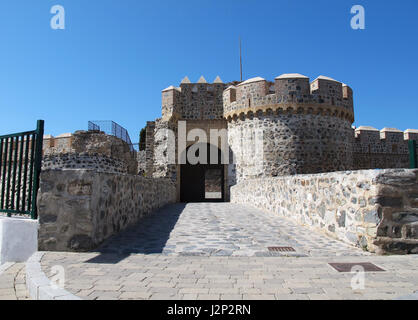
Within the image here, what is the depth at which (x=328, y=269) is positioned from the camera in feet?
10.1

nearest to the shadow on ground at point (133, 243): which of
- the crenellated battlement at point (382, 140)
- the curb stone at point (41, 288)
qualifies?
the curb stone at point (41, 288)

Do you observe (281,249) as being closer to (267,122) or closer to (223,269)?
(223,269)

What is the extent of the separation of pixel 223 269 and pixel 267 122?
484 inches

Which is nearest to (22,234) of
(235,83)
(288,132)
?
(288,132)

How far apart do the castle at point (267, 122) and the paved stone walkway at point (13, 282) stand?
12.1 m

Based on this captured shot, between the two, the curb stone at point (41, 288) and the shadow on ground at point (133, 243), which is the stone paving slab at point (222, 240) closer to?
the shadow on ground at point (133, 243)

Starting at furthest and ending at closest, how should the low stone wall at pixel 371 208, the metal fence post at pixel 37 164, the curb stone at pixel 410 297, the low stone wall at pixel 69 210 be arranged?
the metal fence post at pixel 37 164 → the low stone wall at pixel 69 210 → the low stone wall at pixel 371 208 → the curb stone at pixel 410 297

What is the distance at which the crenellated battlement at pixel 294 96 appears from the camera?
1430 cm

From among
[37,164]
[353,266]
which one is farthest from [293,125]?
[37,164]

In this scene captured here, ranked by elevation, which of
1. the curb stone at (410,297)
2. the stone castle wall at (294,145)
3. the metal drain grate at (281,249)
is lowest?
the metal drain grate at (281,249)

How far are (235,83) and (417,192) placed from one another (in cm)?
1445

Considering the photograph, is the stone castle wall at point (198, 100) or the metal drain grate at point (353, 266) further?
the stone castle wall at point (198, 100)

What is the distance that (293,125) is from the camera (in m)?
14.4

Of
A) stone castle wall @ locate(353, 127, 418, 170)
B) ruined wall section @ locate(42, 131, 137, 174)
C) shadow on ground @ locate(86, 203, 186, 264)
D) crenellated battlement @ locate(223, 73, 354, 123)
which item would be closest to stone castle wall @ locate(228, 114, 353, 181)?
crenellated battlement @ locate(223, 73, 354, 123)
